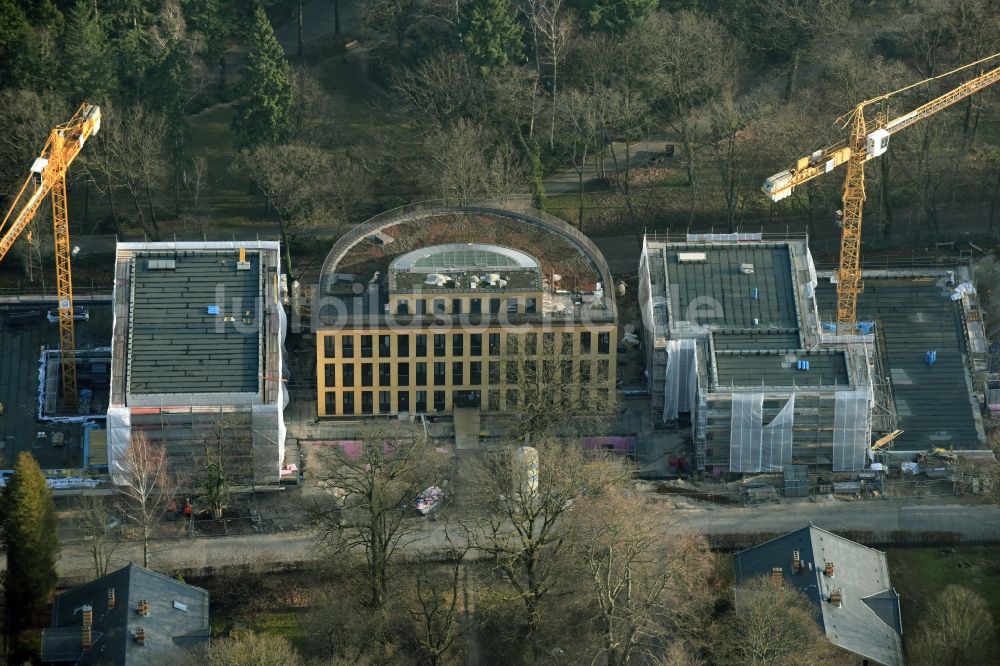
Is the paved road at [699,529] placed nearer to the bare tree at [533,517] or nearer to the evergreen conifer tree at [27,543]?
the bare tree at [533,517]

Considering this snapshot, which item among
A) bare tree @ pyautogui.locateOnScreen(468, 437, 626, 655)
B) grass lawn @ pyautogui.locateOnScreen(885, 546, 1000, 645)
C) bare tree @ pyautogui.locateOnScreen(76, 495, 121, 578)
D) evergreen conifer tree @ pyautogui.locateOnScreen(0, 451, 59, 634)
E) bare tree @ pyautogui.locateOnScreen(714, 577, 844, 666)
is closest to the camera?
bare tree @ pyautogui.locateOnScreen(714, 577, 844, 666)

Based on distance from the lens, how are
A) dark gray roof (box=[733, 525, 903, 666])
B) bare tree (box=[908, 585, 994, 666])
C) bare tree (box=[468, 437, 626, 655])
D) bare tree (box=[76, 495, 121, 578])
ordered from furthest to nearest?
bare tree (box=[76, 495, 121, 578]) < bare tree (box=[468, 437, 626, 655]) < dark gray roof (box=[733, 525, 903, 666]) < bare tree (box=[908, 585, 994, 666])

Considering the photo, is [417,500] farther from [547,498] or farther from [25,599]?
[25,599]

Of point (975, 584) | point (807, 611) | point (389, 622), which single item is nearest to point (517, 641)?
point (389, 622)

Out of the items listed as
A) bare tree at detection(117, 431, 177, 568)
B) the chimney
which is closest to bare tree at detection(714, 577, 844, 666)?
the chimney

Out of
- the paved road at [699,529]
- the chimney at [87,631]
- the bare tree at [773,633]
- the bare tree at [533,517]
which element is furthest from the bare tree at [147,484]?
the bare tree at [773,633]

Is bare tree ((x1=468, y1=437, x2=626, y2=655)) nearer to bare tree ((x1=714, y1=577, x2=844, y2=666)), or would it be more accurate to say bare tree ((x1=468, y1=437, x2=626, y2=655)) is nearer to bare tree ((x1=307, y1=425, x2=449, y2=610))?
bare tree ((x1=307, y1=425, x2=449, y2=610))

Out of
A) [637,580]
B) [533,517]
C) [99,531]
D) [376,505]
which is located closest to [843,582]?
[637,580]
